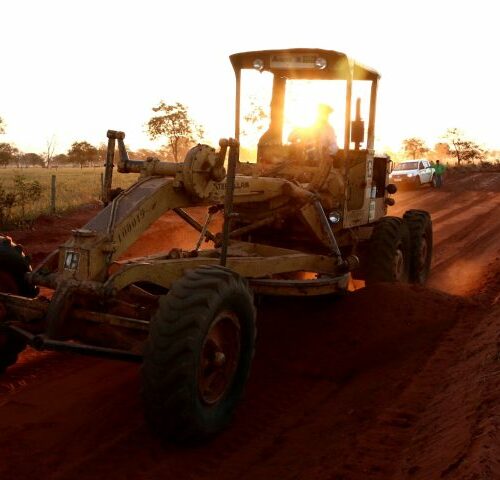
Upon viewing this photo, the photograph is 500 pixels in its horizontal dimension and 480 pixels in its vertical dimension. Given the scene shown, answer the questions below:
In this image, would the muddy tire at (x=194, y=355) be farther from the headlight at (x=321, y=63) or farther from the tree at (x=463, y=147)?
the tree at (x=463, y=147)

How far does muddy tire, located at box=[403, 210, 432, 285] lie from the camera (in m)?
9.48

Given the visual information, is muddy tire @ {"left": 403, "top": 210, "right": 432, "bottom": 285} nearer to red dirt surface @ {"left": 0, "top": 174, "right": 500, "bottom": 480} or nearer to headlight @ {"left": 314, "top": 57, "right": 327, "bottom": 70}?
red dirt surface @ {"left": 0, "top": 174, "right": 500, "bottom": 480}

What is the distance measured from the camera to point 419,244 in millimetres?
9461

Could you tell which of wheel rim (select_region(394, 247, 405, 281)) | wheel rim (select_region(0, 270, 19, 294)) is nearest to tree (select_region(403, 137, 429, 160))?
wheel rim (select_region(394, 247, 405, 281))

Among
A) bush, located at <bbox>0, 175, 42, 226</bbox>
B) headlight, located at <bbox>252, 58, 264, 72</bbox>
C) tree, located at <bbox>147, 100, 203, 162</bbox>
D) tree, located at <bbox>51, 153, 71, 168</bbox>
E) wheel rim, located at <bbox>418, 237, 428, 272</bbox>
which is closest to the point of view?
headlight, located at <bbox>252, 58, 264, 72</bbox>

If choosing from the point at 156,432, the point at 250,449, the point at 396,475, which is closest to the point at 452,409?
the point at 396,475

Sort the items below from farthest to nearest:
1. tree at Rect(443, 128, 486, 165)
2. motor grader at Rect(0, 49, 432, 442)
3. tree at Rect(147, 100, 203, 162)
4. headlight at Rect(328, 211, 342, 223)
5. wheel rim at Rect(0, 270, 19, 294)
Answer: tree at Rect(443, 128, 486, 165) < tree at Rect(147, 100, 203, 162) < headlight at Rect(328, 211, 342, 223) < wheel rim at Rect(0, 270, 19, 294) < motor grader at Rect(0, 49, 432, 442)

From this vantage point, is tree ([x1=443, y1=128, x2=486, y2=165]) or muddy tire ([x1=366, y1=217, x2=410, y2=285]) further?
tree ([x1=443, y1=128, x2=486, y2=165])

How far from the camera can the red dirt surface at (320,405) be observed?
4.21 metres

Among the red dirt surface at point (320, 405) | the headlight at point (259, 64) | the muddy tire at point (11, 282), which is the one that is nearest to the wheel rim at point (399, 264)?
the red dirt surface at point (320, 405)

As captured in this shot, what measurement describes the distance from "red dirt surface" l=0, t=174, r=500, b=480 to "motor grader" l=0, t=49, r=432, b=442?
0.38m

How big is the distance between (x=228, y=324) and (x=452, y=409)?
1.78 meters

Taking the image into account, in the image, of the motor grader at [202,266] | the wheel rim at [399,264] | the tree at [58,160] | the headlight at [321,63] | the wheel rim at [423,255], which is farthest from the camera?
the tree at [58,160]

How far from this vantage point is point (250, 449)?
462 centimetres
